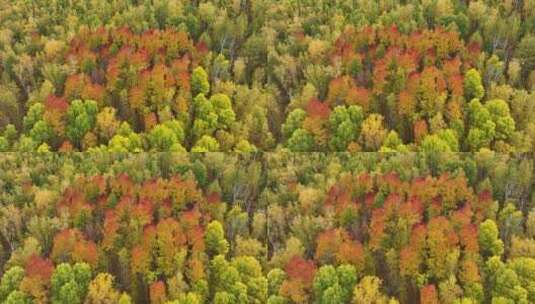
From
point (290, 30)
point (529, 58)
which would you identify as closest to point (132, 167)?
point (290, 30)

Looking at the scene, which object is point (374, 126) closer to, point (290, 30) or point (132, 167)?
point (290, 30)

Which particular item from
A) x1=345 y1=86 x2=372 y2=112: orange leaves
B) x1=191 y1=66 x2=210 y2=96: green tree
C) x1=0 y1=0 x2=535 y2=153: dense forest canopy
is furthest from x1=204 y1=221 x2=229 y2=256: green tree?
x1=345 y1=86 x2=372 y2=112: orange leaves

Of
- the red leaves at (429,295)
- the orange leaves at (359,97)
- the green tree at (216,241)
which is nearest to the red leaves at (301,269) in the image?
the green tree at (216,241)

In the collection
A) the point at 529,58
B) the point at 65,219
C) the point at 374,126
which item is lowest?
the point at 65,219

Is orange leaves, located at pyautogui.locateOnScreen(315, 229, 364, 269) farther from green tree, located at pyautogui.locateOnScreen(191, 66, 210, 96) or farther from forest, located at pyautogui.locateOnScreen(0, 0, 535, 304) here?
green tree, located at pyautogui.locateOnScreen(191, 66, 210, 96)

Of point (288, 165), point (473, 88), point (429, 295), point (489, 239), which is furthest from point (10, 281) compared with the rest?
point (473, 88)

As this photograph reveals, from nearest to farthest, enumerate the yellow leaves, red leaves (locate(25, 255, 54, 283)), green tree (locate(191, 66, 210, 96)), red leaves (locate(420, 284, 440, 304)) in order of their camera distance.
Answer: red leaves (locate(420, 284, 440, 304)) → red leaves (locate(25, 255, 54, 283)) → the yellow leaves → green tree (locate(191, 66, 210, 96))

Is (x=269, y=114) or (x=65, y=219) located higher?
(x=269, y=114)

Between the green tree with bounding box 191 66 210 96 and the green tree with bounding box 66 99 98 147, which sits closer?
the green tree with bounding box 66 99 98 147
